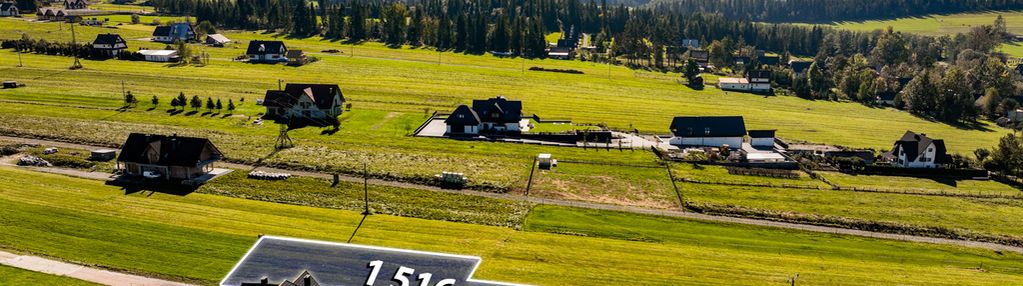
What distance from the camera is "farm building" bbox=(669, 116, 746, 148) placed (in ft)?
315

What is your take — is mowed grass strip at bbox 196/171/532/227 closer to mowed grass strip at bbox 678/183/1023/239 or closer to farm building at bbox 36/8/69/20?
mowed grass strip at bbox 678/183/1023/239

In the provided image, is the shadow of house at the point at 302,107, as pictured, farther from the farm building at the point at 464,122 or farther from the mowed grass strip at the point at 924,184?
the mowed grass strip at the point at 924,184

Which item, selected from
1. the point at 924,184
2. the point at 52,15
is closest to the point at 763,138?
the point at 924,184

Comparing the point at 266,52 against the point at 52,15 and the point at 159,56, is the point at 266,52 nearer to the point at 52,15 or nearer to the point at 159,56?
the point at 159,56

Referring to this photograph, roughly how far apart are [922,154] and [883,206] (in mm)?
22222

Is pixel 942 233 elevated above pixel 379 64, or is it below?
below

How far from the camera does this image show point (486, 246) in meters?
57.8

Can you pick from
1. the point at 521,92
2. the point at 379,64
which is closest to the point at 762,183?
the point at 521,92

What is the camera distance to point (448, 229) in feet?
201

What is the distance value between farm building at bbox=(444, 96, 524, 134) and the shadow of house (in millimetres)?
17568

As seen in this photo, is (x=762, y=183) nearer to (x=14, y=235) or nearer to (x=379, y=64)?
(x=14, y=235)

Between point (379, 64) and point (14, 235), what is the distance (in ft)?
344

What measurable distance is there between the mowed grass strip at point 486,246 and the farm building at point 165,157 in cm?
547

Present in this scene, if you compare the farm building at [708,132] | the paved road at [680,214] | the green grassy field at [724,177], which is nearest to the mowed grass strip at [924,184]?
the green grassy field at [724,177]
